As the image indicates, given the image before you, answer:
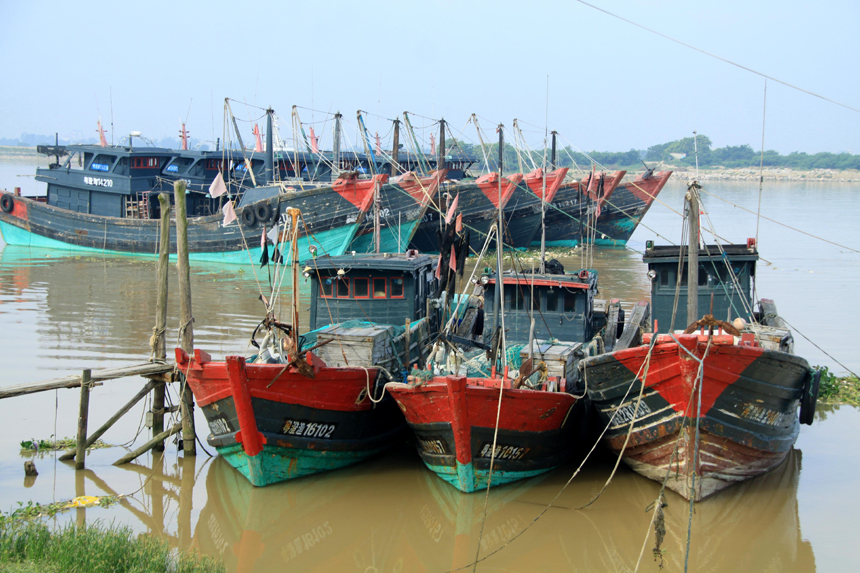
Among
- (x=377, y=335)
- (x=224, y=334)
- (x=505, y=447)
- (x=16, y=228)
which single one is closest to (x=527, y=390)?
(x=505, y=447)

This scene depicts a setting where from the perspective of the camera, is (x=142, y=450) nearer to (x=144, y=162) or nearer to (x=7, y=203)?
(x=144, y=162)

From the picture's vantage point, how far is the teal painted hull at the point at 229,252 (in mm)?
32594

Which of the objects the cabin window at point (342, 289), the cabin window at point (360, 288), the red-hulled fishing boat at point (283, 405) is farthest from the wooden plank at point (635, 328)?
the cabin window at point (342, 289)

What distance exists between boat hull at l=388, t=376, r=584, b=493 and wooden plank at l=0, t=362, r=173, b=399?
13.2 feet

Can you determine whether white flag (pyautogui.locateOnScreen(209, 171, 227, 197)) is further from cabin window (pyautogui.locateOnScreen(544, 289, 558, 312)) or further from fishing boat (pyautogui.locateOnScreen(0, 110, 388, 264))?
fishing boat (pyautogui.locateOnScreen(0, 110, 388, 264))

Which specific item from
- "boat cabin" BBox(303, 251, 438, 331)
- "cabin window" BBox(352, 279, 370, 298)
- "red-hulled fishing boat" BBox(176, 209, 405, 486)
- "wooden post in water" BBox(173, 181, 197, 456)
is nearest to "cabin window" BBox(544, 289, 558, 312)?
"boat cabin" BBox(303, 251, 438, 331)

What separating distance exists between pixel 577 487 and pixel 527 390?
2196mm

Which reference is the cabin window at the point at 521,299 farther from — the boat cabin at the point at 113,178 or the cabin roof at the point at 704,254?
the boat cabin at the point at 113,178

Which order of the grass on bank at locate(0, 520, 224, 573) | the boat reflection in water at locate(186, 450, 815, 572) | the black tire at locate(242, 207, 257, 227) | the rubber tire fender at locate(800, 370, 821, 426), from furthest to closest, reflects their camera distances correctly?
the black tire at locate(242, 207, 257, 227), the rubber tire fender at locate(800, 370, 821, 426), the boat reflection in water at locate(186, 450, 815, 572), the grass on bank at locate(0, 520, 224, 573)

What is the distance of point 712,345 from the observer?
10242 mm

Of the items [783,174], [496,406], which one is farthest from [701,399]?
[783,174]

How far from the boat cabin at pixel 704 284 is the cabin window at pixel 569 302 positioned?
Answer: 155 cm

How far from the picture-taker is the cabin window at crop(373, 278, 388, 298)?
15311 mm

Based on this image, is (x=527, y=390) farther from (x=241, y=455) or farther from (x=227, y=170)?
(x=227, y=170)
